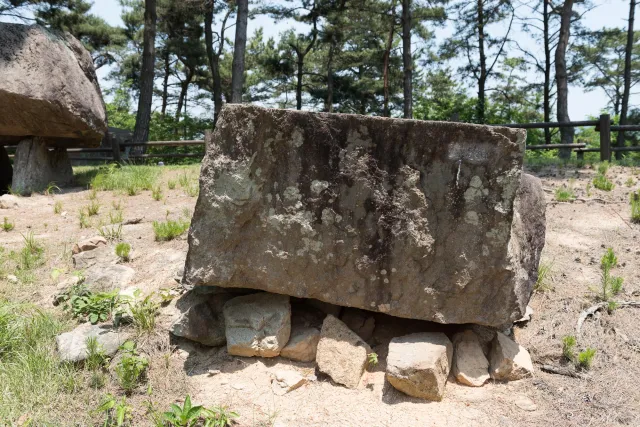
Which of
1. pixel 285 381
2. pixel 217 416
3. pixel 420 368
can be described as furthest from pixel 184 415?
pixel 420 368

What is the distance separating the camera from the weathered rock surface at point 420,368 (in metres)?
2.66

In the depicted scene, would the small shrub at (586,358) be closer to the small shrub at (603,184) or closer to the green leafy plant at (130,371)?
the green leafy plant at (130,371)

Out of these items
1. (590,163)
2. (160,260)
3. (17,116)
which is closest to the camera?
(160,260)

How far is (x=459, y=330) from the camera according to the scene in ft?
10.3

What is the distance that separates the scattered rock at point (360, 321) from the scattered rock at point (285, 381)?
0.55 metres

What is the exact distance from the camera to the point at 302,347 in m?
3.04

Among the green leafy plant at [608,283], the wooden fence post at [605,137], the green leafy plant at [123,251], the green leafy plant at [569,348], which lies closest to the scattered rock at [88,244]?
the green leafy plant at [123,251]

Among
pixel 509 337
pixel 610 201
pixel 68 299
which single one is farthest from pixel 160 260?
pixel 610 201

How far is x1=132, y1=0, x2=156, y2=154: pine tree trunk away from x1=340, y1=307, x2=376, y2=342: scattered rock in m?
9.35

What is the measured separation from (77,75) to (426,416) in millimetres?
7116

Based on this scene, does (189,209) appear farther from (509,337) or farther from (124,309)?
(509,337)

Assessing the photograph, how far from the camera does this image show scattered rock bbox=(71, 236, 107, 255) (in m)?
4.25

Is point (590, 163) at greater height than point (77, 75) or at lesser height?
lesser

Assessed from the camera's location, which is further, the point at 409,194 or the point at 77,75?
the point at 77,75
